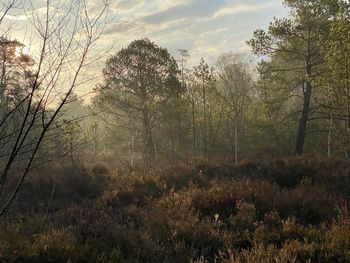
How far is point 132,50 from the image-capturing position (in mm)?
20656

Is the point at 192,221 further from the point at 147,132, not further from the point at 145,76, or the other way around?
the point at 147,132

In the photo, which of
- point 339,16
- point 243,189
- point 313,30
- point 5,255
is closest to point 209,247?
point 5,255

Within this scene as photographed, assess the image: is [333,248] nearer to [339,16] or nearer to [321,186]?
[321,186]

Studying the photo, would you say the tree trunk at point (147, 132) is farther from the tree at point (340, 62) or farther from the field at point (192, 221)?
the tree at point (340, 62)

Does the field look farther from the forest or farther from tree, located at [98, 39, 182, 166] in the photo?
tree, located at [98, 39, 182, 166]

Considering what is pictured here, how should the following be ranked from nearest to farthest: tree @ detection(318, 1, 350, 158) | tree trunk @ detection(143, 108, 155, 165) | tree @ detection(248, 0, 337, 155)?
1. tree @ detection(318, 1, 350, 158)
2. tree @ detection(248, 0, 337, 155)
3. tree trunk @ detection(143, 108, 155, 165)

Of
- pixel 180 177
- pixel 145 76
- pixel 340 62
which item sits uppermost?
pixel 145 76

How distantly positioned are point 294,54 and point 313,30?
1.50 metres

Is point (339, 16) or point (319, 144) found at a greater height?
point (339, 16)

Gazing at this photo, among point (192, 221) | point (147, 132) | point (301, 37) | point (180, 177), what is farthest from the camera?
point (147, 132)

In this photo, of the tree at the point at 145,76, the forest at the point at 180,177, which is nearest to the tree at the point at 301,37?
the forest at the point at 180,177

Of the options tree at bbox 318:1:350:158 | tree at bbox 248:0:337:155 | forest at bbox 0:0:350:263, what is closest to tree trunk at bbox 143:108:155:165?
forest at bbox 0:0:350:263

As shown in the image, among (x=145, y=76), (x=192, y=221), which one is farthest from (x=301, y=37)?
(x=192, y=221)

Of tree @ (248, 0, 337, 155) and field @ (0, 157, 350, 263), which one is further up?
tree @ (248, 0, 337, 155)
